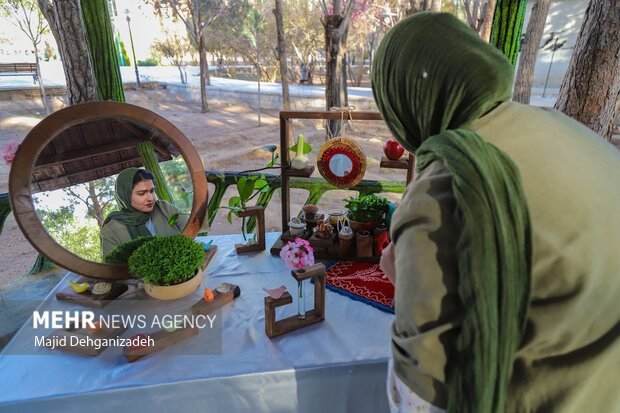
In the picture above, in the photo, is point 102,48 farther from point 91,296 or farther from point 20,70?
point 20,70

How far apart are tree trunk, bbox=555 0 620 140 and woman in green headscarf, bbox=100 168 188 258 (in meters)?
2.22

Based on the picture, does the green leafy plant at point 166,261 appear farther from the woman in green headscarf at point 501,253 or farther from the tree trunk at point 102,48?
the tree trunk at point 102,48

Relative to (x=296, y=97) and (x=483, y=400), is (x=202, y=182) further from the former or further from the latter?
(x=296, y=97)

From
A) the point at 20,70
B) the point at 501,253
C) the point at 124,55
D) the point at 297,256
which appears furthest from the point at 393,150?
the point at 124,55

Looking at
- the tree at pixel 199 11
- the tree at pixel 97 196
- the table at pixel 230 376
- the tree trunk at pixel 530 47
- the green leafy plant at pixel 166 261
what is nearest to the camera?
the table at pixel 230 376

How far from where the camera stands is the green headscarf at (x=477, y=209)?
24.3 inches

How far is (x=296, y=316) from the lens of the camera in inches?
53.3

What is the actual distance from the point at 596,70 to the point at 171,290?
2329mm

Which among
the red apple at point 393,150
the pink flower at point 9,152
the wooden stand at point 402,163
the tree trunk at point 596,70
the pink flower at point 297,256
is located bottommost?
the pink flower at point 297,256

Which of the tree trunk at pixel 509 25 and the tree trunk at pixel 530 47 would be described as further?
the tree trunk at pixel 530 47

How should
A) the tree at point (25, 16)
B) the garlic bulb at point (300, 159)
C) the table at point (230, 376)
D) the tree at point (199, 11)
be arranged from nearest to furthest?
the table at point (230, 376), the garlic bulb at point (300, 159), the tree at point (25, 16), the tree at point (199, 11)

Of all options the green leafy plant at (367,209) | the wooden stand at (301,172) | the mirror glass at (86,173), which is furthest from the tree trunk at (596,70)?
the mirror glass at (86,173)

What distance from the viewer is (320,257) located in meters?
1.81

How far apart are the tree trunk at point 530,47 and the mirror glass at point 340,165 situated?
226 inches
